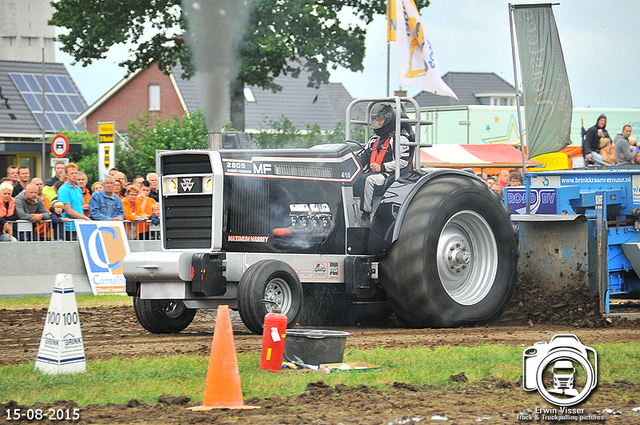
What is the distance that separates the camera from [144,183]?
47.6ft

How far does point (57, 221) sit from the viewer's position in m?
12.9

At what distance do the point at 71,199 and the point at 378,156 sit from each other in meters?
6.21

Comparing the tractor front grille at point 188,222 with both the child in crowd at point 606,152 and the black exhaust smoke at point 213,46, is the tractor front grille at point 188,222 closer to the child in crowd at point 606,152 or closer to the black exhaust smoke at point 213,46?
the black exhaust smoke at point 213,46

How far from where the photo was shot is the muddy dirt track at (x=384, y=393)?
4.83 metres

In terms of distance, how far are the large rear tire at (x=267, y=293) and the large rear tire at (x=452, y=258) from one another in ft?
3.41

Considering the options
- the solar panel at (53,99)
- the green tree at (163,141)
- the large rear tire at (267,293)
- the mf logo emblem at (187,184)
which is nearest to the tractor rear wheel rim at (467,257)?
the large rear tire at (267,293)

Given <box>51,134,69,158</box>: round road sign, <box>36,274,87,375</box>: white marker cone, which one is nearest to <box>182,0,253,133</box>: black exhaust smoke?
<box>36,274,87,375</box>: white marker cone

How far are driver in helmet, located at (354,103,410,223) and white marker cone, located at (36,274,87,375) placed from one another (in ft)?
10.8

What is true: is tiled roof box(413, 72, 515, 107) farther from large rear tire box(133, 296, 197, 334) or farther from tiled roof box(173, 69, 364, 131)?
large rear tire box(133, 296, 197, 334)

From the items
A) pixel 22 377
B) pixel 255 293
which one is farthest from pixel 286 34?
pixel 22 377

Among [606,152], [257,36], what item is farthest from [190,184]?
[257,36]

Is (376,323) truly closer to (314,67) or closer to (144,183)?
(144,183)

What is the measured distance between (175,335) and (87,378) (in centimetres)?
243

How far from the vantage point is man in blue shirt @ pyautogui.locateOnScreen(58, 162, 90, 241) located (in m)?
13.1
